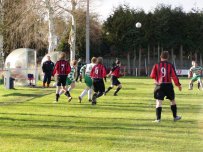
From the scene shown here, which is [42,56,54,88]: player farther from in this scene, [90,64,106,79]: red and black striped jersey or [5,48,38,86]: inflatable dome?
[90,64,106,79]: red and black striped jersey

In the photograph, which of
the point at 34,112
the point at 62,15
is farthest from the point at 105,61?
the point at 34,112

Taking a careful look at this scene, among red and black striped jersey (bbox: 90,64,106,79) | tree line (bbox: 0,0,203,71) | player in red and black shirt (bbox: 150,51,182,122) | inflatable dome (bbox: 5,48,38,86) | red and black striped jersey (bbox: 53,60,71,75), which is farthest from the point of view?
tree line (bbox: 0,0,203,71)

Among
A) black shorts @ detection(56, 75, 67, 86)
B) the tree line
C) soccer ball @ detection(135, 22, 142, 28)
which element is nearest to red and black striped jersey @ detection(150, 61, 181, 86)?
black shorts @ detection(56, 75, 67, 86)

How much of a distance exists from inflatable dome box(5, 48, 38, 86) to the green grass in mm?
11651

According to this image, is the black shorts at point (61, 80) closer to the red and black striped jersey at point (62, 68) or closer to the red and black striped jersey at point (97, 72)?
the red and black striped jersey at point (62, 68)

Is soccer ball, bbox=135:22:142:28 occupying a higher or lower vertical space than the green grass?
higher

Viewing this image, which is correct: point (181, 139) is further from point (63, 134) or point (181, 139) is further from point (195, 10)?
point (195, 10)

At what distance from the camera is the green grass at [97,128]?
9875mm

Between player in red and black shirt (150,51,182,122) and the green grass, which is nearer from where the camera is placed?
the green grass

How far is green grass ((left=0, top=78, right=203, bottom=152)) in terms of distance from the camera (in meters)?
9.88

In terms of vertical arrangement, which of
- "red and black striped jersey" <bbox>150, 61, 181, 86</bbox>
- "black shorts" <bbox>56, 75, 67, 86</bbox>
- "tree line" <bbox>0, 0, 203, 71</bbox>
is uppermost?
"tree line" <bbox>0, 0, 203, 71</bbox>

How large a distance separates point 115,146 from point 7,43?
1642 inches

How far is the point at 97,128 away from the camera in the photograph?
40.3 feet

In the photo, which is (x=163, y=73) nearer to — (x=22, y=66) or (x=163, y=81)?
(x=163, y=81)
